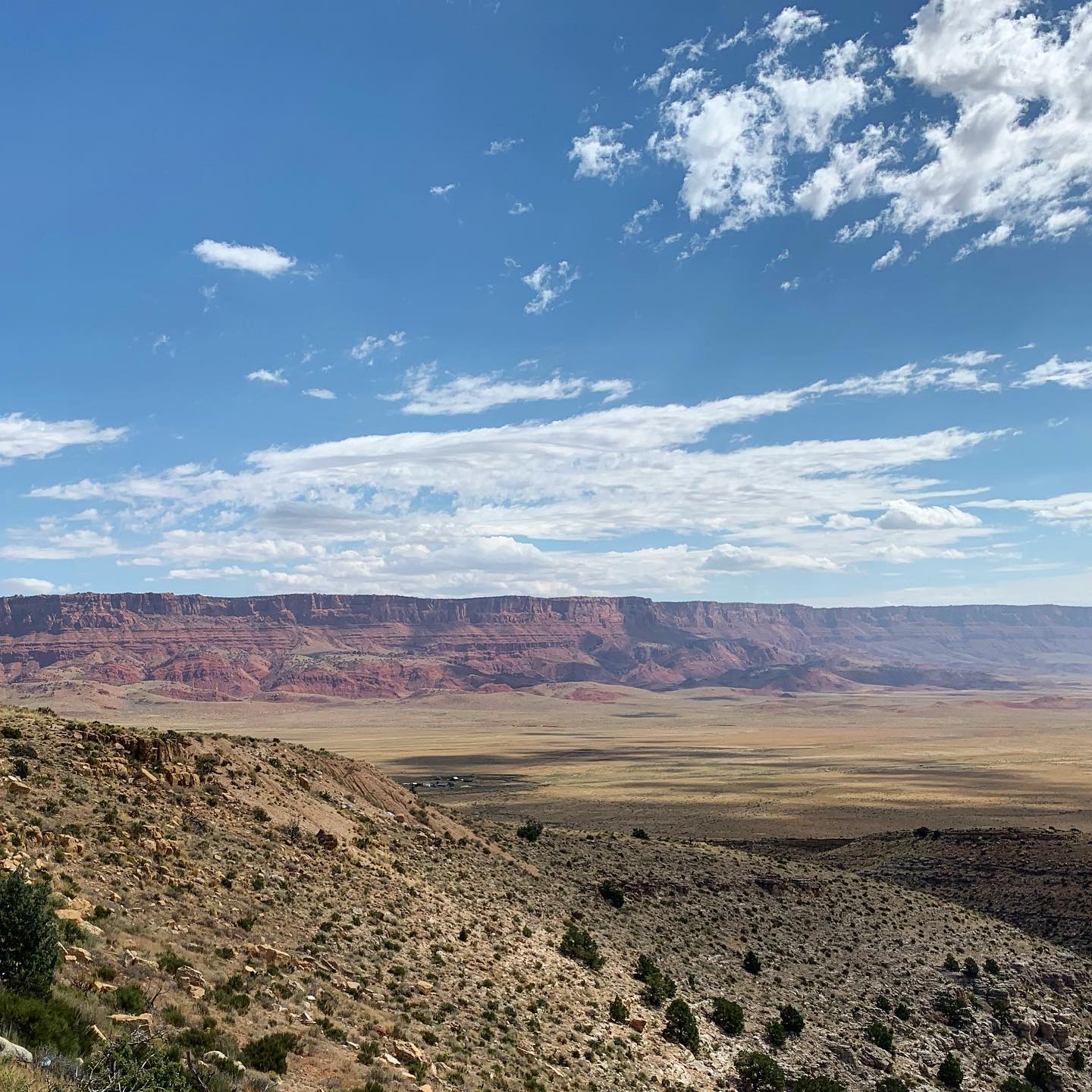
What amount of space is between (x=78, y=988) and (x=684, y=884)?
30.1m

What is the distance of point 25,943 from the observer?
13000mm

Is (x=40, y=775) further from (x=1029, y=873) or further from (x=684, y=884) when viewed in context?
(x=1029, y=873)

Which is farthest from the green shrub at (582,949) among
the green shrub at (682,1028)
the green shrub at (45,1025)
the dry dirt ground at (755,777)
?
the dry dirt ground at (755,777)

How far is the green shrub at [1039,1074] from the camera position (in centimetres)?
2553

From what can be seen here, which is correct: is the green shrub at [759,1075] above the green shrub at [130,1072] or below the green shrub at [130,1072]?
below

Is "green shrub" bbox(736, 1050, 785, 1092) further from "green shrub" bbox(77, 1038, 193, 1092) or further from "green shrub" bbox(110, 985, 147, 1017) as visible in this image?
"green shrub" bbox(77, 1038, 193, 1092)

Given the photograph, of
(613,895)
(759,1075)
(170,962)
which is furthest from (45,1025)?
(613,895)

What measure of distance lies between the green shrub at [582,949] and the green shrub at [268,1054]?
14.2 metres

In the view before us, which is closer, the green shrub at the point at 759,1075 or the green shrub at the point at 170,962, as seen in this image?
the green shrub at the point at 170,962

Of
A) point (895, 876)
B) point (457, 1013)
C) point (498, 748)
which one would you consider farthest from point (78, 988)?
point (498, 748)

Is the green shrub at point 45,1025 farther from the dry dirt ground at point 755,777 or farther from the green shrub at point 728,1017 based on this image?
the dry dirt ground at point 755,777

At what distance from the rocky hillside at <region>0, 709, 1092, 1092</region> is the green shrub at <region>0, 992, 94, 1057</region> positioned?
51 millimetres

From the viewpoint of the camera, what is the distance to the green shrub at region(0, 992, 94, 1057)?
11017 millimetres

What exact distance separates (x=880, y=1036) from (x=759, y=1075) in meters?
6.80
